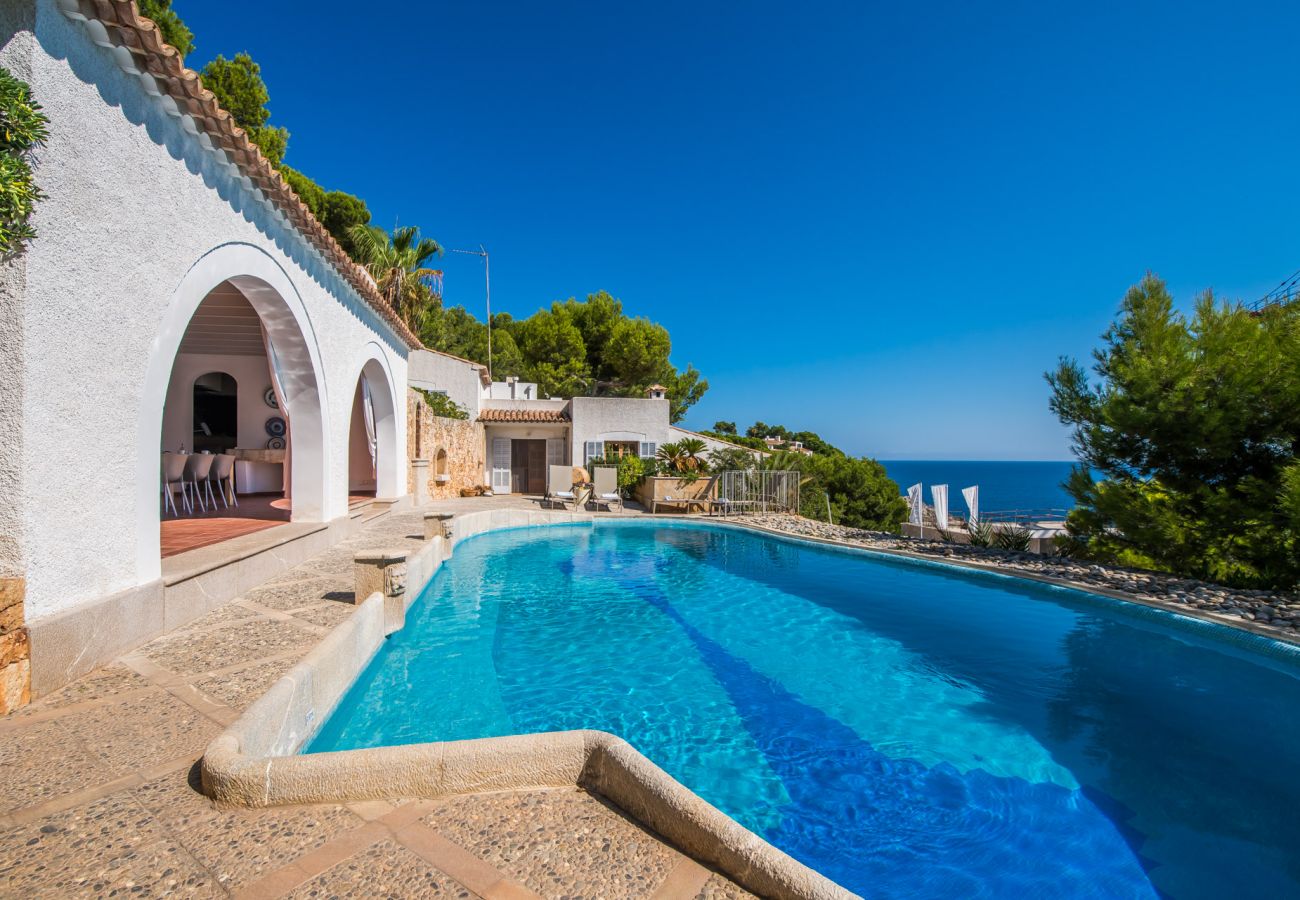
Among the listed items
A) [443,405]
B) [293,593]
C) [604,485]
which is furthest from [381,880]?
[443,405]

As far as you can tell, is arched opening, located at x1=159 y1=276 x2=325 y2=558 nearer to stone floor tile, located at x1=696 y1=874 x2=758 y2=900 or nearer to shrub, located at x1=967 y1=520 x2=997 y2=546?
stone floor tile, located at x1=696 y1=874 x2=758 y2=900

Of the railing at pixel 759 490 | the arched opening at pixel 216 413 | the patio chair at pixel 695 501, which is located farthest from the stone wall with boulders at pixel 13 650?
the railing at pixel 759 490

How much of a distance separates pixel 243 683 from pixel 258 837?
177 centimetres

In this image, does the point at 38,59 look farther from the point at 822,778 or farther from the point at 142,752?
the point at 822,778

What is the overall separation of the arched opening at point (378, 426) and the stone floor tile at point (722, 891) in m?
11.1

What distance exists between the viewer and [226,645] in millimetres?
4348

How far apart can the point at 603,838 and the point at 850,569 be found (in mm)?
9640

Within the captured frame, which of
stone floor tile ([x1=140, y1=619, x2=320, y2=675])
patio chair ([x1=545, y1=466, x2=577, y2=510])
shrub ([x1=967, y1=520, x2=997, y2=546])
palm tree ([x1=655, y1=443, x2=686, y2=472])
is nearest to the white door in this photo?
patio chair ([x1=545, y1=466, x2=577, y2=510])

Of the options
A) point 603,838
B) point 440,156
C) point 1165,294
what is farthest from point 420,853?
point 440,156

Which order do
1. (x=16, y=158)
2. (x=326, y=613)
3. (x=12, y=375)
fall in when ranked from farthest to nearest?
(x=326, y=613) → (x=12, y=375) → (x=16, y=158)

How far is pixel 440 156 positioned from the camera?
21.0 meters

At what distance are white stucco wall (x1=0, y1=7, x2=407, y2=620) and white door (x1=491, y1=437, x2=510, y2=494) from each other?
16675mm

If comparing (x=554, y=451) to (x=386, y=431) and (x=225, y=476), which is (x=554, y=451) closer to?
(x=386, y=431)

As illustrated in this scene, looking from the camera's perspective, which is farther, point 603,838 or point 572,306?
point 572,306
